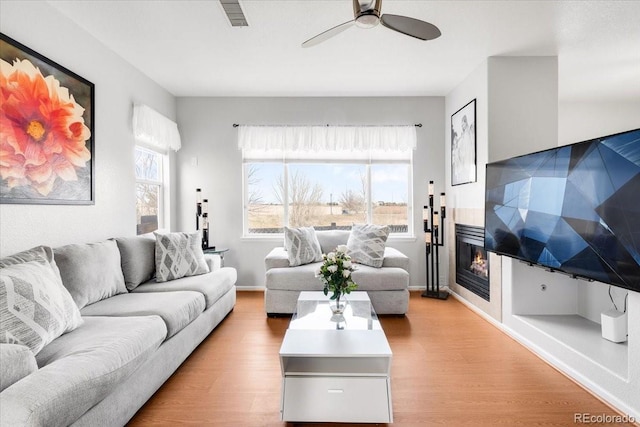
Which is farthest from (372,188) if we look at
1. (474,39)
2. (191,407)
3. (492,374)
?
(191,407)

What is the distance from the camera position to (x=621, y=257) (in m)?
1.83

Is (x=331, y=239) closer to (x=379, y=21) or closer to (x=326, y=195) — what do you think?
(x=326, y=195)

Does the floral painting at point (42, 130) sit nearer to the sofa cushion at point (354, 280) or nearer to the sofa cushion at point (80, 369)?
the sofa cushion at point (80, 369)

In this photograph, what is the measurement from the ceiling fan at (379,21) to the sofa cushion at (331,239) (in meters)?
2.45

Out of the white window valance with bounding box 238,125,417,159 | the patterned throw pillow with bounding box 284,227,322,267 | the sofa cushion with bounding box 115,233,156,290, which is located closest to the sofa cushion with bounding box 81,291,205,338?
the sofa cushion with bounding box 115,233,156,290

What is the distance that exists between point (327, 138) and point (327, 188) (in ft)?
2.27

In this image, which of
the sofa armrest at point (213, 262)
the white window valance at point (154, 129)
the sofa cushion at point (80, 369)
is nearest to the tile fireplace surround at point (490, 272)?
the sofa armrest at point (213, 262)

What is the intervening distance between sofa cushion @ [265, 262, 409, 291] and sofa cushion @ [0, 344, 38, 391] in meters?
2.32

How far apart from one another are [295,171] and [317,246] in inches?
49.4

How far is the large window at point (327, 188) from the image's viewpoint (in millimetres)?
4766

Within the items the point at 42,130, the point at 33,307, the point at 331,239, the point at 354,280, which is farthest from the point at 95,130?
the point at 354,280

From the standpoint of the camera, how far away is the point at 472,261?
3904mm

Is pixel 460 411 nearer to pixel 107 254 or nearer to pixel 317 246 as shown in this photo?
pixel 317 246

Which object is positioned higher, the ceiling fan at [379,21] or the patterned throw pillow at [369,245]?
the ceiling fan at [379,21]
